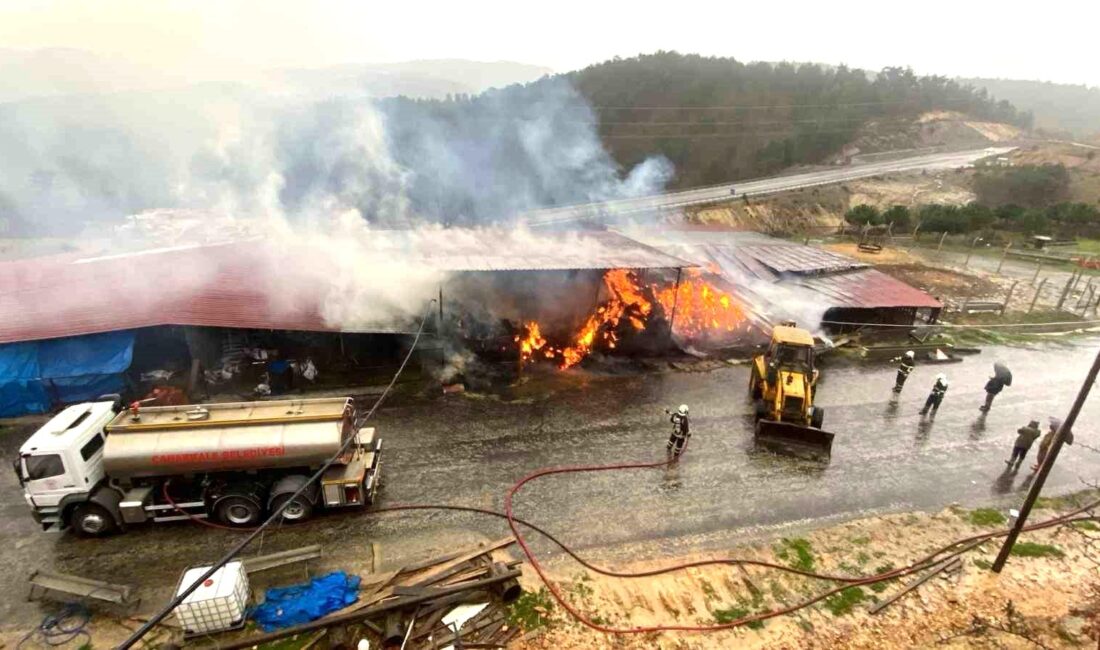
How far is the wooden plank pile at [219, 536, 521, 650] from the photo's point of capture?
9.25 meters

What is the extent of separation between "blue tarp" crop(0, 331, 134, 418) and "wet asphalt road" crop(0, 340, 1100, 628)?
113cm

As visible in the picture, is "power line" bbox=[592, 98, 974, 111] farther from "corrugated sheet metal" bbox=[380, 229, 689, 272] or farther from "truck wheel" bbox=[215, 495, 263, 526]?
"truck wheel" bbox=[215, 495, 263, 526]

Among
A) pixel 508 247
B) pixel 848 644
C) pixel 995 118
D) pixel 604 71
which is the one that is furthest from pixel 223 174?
pixel 995 118

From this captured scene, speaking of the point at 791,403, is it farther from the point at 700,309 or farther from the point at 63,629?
the point at 63,629

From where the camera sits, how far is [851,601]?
35.0 ft

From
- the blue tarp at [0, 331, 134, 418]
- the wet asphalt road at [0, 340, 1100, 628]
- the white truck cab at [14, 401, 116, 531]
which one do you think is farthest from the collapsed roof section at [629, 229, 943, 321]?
the white truck cab at [14, 401, 116, 531]

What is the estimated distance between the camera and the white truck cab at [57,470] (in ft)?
35.9

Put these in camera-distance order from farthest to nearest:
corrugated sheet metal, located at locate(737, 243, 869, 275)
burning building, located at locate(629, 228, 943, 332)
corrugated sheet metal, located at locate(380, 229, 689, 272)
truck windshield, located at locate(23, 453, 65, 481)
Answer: corrugated sheet metal, located at locate(737, 243, 869, 275) → burning building, located at locate(629, 228, 943, 332) → corrugated sheet metal, located at locate(380, 229, 689, 272) → truck windshield, located at locate(23, 453, 65, 481)

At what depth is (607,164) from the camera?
59.8 metres

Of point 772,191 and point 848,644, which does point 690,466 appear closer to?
point 848,644

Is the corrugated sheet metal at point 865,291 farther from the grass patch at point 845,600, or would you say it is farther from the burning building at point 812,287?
the grass patch at point 845,600

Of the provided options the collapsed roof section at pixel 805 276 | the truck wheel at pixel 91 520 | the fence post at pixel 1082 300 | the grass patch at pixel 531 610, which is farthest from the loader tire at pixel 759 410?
the fence post at pixel 1082 300

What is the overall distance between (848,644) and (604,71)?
7978 cm

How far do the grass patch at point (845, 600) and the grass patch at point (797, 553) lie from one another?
29.6 inches
